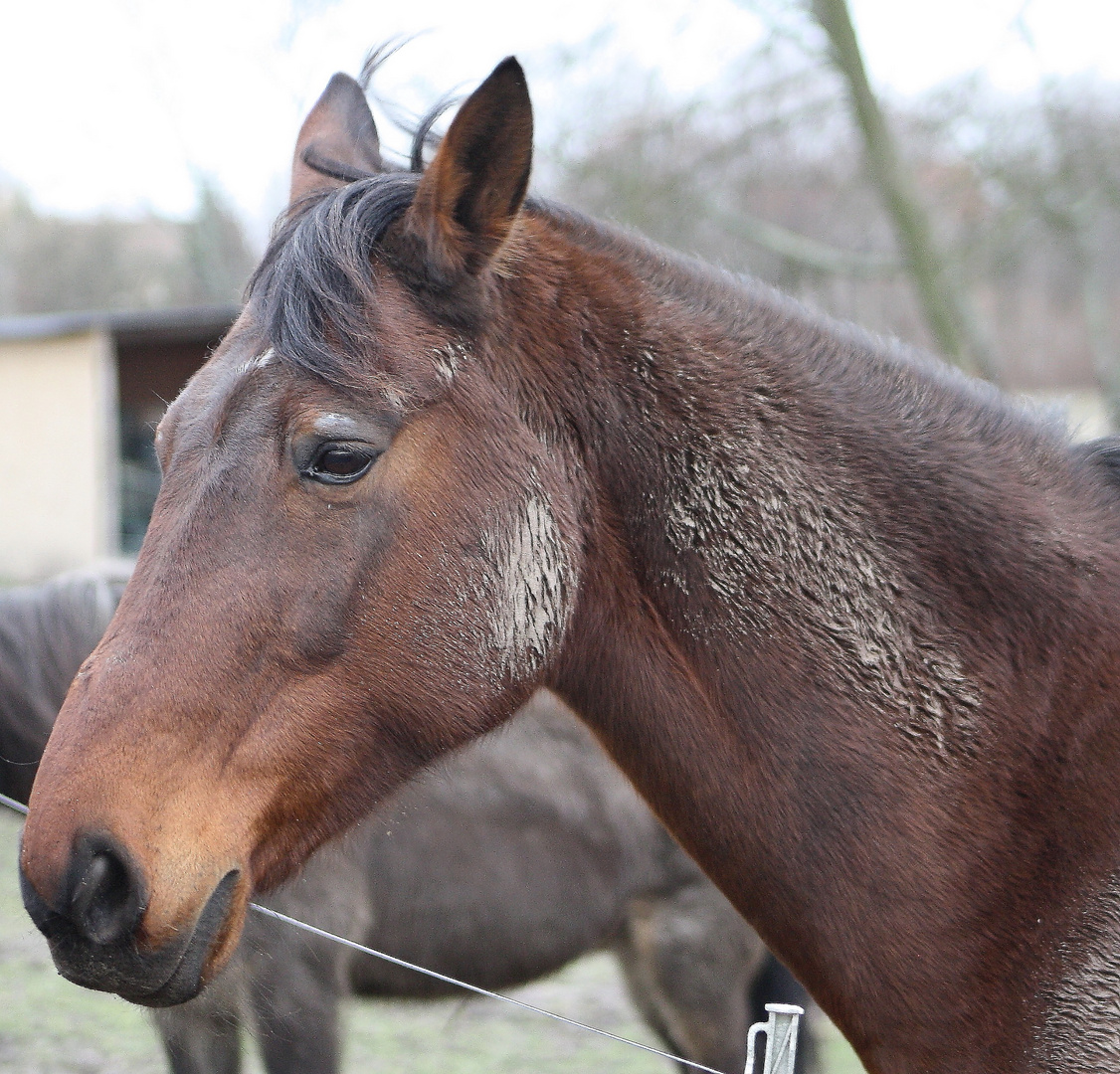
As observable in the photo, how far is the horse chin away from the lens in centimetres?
146

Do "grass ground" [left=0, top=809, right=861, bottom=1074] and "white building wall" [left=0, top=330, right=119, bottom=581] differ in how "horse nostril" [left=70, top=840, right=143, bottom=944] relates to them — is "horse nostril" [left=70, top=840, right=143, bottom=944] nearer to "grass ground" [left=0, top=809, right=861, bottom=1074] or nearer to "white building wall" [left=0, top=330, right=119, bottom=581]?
"grass ground" [left=0, top=809, right=861, bottom=1074]

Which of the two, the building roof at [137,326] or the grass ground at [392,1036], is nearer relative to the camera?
the grass ground at [392,1036]

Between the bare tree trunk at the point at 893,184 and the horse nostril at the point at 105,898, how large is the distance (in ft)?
23.8

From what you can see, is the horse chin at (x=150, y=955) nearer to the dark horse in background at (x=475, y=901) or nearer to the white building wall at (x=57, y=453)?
the dark horse in background at (x=475, y=901)

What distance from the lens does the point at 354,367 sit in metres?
1.69

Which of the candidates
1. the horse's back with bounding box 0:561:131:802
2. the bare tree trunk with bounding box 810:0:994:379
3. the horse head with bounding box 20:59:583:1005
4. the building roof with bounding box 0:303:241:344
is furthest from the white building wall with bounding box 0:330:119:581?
the horse head with bounding box 20:59:583:1005

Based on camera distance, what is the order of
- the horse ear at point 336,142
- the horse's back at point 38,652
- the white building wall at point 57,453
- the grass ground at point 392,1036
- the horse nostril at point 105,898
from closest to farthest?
1. the horse nostril at point 105,898
2. the horse ear at point 336,142
3. the horse's back at point 38,652
4. the grass ground at point 392,1036
5. the white building wall at point 57,453

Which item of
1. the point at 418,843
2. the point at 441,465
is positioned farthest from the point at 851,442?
the point at 418,843

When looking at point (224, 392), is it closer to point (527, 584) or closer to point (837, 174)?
point (527, 584)

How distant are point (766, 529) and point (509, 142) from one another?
2.44 ft

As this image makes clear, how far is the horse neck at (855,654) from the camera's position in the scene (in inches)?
66.0

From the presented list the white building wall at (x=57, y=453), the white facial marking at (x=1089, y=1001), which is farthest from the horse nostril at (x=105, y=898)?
the white building wall at (x=57, y=453)

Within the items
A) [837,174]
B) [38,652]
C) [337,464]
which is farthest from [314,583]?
[837,174]

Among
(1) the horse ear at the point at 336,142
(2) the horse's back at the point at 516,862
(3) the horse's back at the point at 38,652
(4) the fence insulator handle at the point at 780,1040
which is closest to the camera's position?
(4) the fence insulator handle at the point at 780,1040
